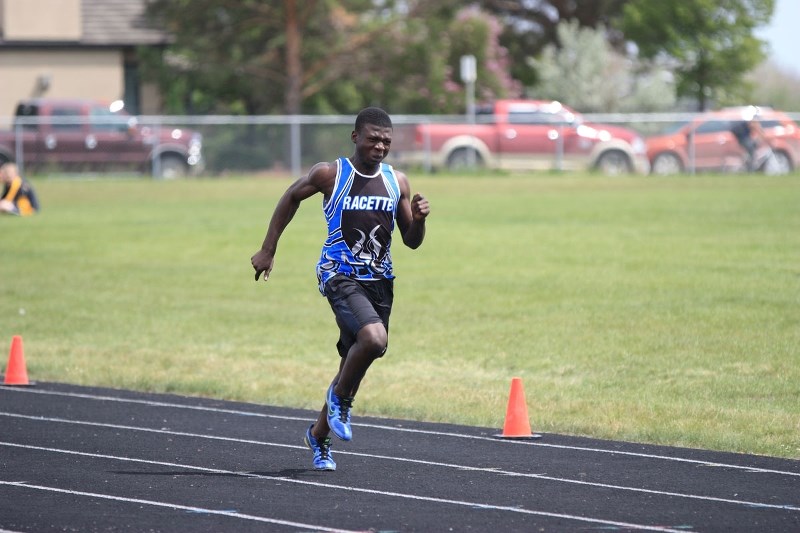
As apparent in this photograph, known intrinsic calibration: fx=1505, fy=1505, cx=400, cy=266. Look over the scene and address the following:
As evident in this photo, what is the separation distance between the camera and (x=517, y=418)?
1067 cm

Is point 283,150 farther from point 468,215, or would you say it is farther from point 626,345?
point 626,345

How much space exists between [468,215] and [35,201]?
8452 mm

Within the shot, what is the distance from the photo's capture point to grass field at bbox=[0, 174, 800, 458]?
12.5 meters

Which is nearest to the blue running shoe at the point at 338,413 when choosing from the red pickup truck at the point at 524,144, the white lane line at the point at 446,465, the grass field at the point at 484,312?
the white lane line at the point at 446,465

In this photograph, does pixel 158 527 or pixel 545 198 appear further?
pixel 545 198

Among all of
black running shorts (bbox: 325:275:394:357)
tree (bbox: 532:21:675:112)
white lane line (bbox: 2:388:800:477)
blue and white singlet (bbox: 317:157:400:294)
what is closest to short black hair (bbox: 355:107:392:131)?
blue and white singlet (bbox: 317:157:400:294)

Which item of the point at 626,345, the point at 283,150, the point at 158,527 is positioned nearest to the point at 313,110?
the point at 283,150

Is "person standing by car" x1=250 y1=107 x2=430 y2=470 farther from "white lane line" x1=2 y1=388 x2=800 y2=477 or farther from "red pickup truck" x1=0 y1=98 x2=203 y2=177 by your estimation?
"red pickup truck" x1=0 y1=98 x2=203 y2=177

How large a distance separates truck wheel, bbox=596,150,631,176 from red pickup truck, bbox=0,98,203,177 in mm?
10264

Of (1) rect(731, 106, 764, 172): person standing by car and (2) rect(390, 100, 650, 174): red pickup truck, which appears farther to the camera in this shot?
(2) rect(390, 100, 650, 174): red pickup truck

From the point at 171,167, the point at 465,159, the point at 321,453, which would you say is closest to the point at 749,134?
the point at 465,159

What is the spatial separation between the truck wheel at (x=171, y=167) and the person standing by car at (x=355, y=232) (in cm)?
2991

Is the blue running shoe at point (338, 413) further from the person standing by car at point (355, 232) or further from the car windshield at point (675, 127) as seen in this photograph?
the car windshield at point (675, 127)

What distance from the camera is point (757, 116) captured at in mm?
37031
